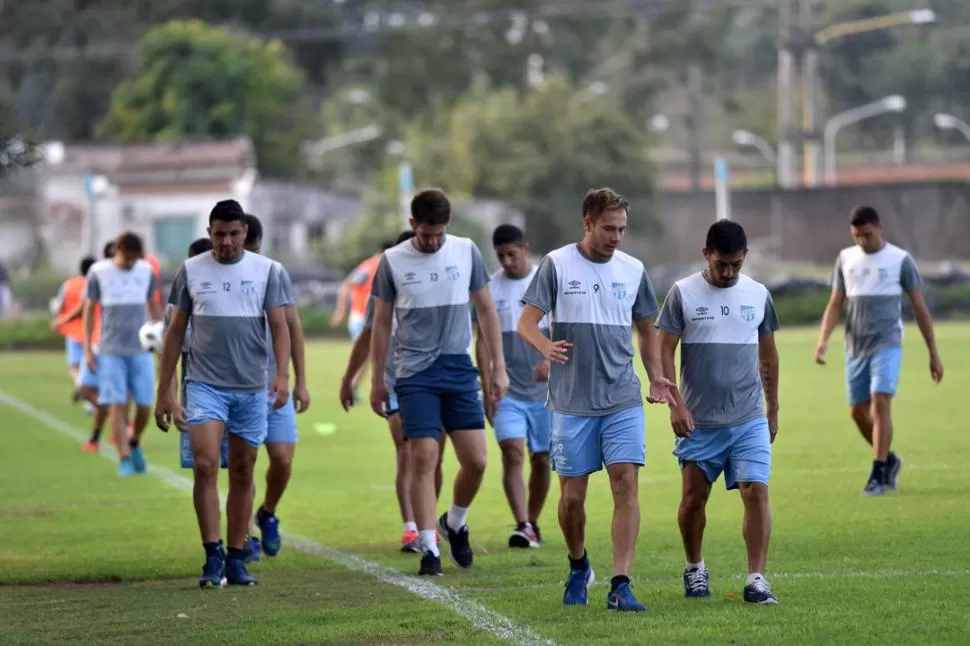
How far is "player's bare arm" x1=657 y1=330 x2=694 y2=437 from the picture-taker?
30.8 feet

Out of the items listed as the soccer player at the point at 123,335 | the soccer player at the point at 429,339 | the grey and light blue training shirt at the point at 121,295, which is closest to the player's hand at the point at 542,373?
the soccer player at the point at 429,339

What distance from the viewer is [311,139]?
88.8 metres

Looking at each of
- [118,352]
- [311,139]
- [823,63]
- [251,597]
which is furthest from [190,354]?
[823,63]

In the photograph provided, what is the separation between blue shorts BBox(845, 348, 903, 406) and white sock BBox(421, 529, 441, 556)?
490cm

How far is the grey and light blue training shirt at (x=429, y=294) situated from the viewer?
1095cm

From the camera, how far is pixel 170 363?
10.7m

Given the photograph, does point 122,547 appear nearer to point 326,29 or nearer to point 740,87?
point 326,29

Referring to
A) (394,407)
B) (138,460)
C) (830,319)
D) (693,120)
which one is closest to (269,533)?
(394,407)

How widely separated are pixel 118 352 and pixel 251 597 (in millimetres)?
7861

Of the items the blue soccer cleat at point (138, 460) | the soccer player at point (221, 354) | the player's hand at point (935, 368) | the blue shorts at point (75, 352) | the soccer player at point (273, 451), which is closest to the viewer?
the soccer player at point (221, 354)

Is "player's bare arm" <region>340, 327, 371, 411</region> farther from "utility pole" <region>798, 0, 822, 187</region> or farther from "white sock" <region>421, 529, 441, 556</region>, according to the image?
"utility pole" <region>798, 0, 822, 187</region>

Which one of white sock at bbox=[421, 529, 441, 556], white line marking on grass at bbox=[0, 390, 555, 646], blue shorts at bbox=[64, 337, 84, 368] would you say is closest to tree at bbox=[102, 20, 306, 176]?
blue shorts at bbox=[64, 337, 84, 368]

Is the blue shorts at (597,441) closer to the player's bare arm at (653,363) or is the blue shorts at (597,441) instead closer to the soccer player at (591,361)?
the soccer player at (591,361)

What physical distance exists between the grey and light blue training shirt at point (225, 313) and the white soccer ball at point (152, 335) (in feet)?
20.4
